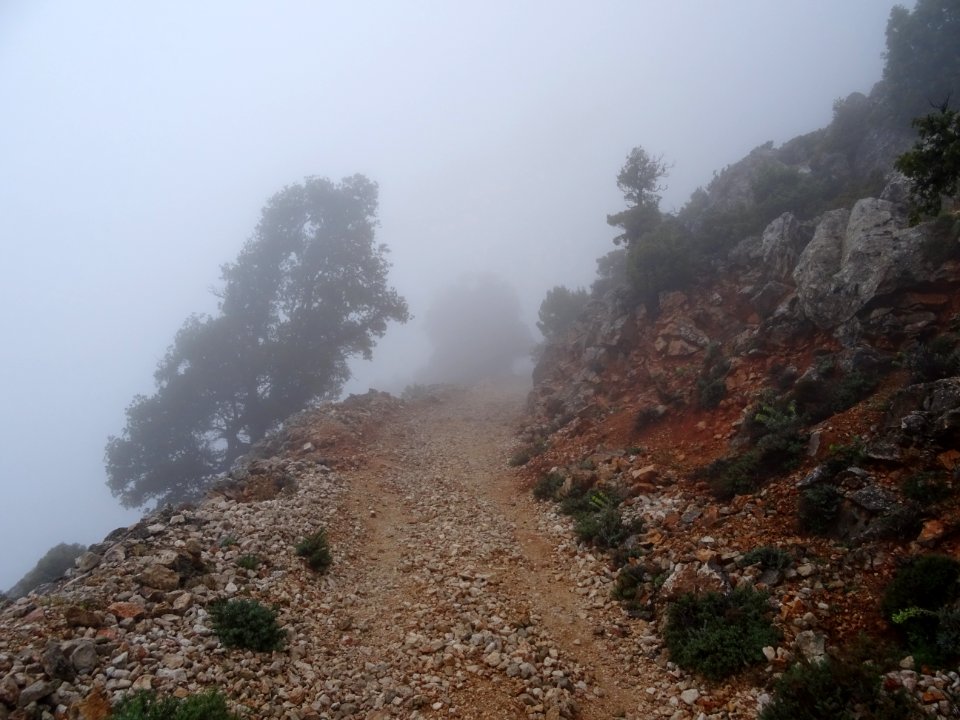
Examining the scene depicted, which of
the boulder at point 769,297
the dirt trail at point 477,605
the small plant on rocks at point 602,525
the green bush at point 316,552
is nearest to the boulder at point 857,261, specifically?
the boulder at point 769,297

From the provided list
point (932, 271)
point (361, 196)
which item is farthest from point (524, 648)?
point (361, 196)

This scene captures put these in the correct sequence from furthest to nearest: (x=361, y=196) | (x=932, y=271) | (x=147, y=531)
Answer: (x=361, y=196), (x=932, y=271), (x=147, y=531)

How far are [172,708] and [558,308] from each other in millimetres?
44861

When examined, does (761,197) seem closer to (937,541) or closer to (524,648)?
(937,541)

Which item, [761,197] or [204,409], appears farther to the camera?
[204,409]

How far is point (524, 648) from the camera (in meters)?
8.42

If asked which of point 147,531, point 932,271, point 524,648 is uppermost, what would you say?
point 147,531

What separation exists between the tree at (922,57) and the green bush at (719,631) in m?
29.3

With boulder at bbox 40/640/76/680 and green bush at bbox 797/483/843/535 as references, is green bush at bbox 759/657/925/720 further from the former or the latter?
boulder at bbox 40/640/76/680

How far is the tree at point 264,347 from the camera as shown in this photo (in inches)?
1303

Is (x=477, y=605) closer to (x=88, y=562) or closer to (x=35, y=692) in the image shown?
(x=35, y=692)

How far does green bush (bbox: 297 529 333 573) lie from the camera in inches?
447

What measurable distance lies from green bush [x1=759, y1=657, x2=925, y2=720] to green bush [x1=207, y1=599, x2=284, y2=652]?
7.36 m

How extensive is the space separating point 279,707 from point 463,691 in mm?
2665
